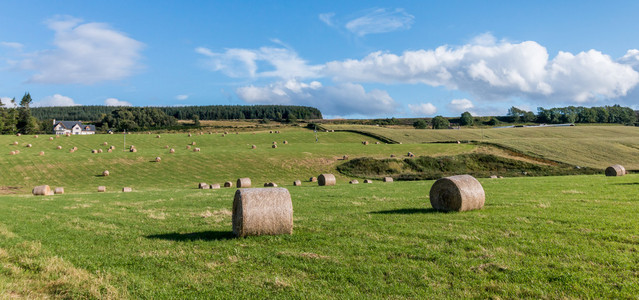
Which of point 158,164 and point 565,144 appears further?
point 565,144

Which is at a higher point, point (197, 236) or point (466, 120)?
point (466, 120)

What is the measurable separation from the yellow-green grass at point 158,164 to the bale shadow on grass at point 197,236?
3254 centimetres

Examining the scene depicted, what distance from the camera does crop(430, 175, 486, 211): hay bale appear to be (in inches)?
605

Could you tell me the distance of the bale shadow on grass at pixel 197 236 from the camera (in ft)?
39.2

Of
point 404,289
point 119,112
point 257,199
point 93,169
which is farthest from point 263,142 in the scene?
point 119,112

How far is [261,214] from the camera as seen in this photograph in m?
11.9

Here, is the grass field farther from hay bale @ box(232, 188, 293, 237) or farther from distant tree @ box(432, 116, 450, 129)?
distant tree @ box(432, 116, 450, 129)

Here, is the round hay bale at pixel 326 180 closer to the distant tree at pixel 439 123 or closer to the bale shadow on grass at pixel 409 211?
the bale shadow on grass at pixel 409 211

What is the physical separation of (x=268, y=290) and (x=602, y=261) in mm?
7293

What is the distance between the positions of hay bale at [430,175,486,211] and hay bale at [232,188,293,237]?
711cm

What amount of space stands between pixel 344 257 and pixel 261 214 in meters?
3.45

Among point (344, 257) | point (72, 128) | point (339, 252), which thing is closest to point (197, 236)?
point (339, 252)

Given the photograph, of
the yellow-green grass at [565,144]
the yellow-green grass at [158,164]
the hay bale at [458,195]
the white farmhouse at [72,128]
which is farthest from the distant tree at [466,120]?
the hay bale at [458,195]

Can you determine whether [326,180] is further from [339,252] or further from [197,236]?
[339,252]
